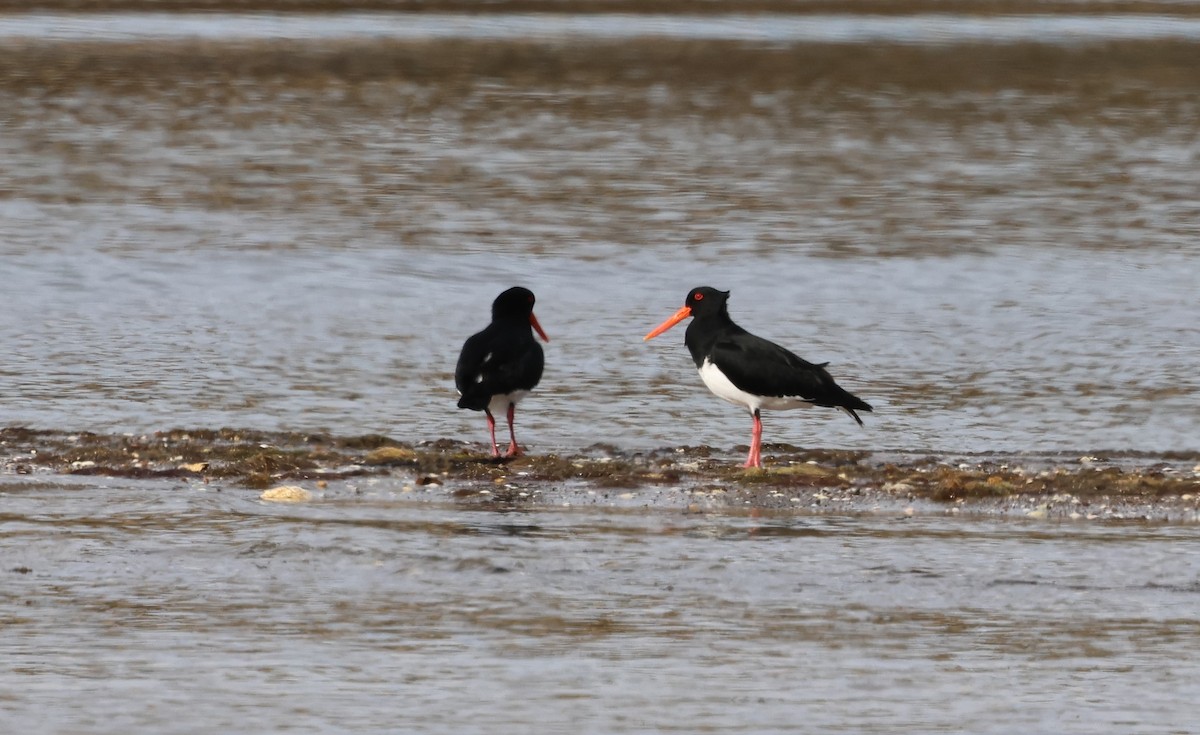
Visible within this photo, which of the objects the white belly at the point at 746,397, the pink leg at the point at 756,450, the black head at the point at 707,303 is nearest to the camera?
the pink leg at the point at 756,450

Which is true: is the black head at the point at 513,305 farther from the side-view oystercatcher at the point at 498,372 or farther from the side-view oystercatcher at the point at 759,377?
the side-view oystercatcher at the point at 759,377

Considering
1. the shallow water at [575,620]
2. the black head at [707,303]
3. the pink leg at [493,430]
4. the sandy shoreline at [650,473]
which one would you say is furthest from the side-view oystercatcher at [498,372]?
the shallow water at [575,620]

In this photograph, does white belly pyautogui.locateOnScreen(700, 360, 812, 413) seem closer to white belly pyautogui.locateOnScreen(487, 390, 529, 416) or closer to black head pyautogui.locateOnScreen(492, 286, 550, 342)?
white belly pyautogui.locateOnScreen(487, 390, 529, 416)

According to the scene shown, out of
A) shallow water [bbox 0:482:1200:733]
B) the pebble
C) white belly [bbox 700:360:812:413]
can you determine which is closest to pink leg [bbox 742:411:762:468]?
white belly [bbox 700:360:812:413]

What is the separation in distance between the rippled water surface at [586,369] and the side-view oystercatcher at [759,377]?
21.8 inches

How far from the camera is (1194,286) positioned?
15.6 meters

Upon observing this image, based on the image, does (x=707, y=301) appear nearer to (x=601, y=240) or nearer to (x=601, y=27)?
(x=601, y=240)

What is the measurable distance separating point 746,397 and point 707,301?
32.4 inches

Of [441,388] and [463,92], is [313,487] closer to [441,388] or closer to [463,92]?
[441,388]

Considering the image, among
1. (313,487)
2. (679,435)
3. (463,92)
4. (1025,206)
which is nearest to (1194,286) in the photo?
(1025,206)

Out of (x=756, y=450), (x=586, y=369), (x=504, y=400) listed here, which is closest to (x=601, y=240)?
(x=586, y=369)

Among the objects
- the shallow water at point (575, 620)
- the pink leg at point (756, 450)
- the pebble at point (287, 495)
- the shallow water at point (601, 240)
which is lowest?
the shallow water at point (601, 240)

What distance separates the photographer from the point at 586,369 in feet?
41.8

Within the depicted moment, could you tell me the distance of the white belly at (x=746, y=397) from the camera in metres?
10.3
